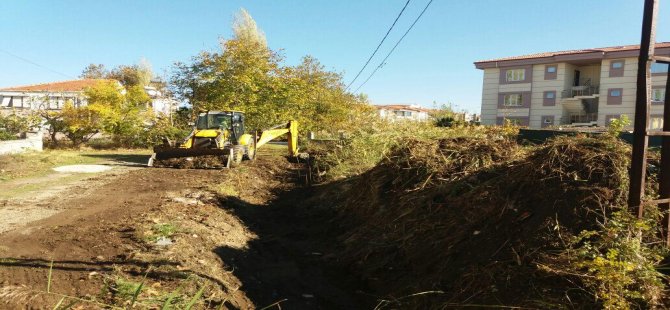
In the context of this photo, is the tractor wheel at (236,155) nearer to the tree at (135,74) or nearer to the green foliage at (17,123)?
the green foliage at (17,123)

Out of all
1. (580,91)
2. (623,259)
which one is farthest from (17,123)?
(580,91)

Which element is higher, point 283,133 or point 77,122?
point 77,122

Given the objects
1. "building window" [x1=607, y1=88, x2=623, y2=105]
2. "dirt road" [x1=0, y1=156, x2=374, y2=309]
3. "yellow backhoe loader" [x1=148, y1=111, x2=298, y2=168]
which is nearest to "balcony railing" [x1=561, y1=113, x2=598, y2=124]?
"building window" [x1=607, y1=88, x2=623, y2=105]

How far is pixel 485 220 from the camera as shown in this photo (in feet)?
16.9

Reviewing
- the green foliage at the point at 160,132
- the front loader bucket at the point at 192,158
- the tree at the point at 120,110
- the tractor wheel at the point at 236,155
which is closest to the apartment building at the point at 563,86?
the green foliage at the point at 160,132

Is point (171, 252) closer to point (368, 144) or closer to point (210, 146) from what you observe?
point (368, 144)

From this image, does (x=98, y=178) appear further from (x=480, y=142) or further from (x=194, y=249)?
(x=480, y=142)

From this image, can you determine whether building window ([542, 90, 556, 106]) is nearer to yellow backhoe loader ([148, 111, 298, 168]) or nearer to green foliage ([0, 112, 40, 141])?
yellow backhoe loader ([148, 111, 298, 168])

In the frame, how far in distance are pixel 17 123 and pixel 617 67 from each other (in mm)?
39360

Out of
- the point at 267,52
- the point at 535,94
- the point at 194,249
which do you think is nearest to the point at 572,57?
the point at 535,94

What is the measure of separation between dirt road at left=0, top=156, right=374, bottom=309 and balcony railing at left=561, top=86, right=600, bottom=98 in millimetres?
33915

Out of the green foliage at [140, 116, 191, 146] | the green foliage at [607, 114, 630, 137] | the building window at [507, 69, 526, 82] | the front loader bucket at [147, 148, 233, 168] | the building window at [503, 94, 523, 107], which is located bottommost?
the front loader bucket at [147, 148, 233, 168]

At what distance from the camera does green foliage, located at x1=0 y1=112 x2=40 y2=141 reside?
21.5 meters

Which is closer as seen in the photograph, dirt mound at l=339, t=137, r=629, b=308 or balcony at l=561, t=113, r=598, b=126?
dirt mound at l=339, t=137, r=629, b=308
